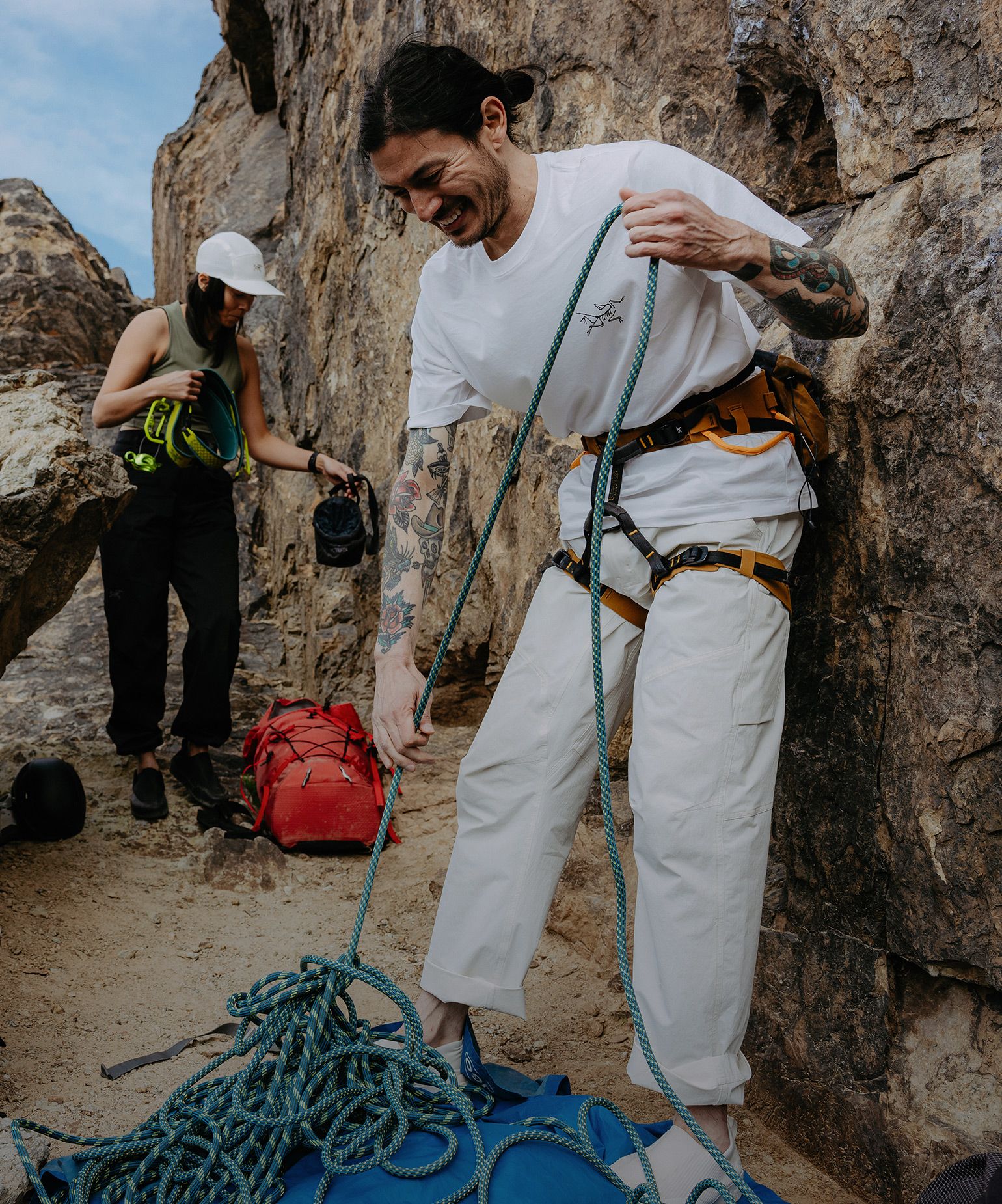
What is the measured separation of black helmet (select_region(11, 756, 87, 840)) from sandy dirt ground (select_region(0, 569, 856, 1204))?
8cm

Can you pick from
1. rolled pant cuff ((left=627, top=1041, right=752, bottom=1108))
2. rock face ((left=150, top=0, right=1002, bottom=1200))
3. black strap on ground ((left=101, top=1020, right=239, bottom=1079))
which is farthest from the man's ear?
black strap on ground ((left=101, top=1020, right=239, bottom=1079))

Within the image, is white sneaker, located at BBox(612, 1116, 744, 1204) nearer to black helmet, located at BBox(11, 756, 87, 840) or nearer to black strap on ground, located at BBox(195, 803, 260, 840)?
black strap on ground, located at BBox(195, 803, 260, 840)

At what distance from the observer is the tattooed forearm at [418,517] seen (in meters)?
2.34

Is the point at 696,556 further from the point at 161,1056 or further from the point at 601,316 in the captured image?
the point at 161,1056

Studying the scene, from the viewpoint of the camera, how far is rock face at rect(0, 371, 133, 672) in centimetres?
312

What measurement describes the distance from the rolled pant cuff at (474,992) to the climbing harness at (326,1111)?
11 cm

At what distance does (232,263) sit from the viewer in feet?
13.1

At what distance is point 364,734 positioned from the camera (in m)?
4.27

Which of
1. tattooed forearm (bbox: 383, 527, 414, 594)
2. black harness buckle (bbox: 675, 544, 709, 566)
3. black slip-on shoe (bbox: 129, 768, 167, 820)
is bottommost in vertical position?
black slip-on shoe (bbox: 129, 768, 167, 820)

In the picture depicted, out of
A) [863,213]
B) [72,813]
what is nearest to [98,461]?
[72,813]

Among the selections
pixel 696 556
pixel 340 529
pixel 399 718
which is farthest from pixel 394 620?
pixel 340 529

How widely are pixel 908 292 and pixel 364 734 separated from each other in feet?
9.11

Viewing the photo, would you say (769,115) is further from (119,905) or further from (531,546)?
(119,905)

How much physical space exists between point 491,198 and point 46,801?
9.05ft
